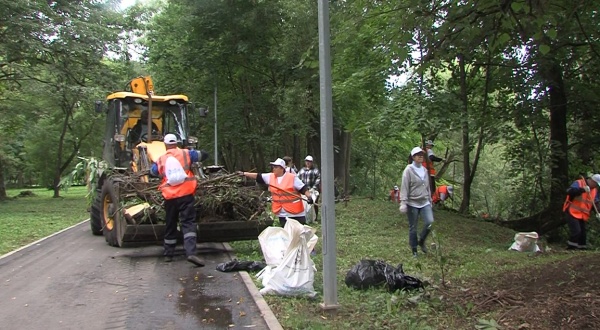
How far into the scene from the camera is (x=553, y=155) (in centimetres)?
1303

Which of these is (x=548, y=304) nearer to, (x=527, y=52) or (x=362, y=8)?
(x=362, y=8)

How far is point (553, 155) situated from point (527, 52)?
299cm

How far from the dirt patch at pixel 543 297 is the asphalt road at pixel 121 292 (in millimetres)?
2185

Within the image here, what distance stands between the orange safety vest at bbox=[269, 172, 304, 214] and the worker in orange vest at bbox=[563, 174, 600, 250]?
5.59 metres

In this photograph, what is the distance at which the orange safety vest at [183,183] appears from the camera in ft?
24.7

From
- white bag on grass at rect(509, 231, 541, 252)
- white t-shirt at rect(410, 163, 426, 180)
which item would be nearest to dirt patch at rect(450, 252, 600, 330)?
white t-shirt at rect(410, 163, 426, 180)

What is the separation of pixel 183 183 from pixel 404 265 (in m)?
3.43

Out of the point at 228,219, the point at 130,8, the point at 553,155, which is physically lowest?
the point at 228,219

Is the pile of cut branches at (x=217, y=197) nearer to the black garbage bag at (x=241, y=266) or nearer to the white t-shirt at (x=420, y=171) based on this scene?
the black garbage bag at (x=241, y=266)

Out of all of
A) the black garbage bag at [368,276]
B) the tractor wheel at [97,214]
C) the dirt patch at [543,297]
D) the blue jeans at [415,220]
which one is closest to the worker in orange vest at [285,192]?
the blue jeans at [415,220]

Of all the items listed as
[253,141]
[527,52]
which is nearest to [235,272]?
[527,52]

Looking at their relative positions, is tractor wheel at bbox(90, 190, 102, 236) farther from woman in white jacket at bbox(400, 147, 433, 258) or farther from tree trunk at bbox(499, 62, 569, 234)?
tree trunk at bbox(499, 62, 569, 234)

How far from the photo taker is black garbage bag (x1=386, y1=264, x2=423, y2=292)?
564 centimetres

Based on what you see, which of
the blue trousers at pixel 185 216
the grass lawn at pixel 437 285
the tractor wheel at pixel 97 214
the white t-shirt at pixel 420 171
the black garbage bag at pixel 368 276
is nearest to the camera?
the grass lawn at pixel 437 285
